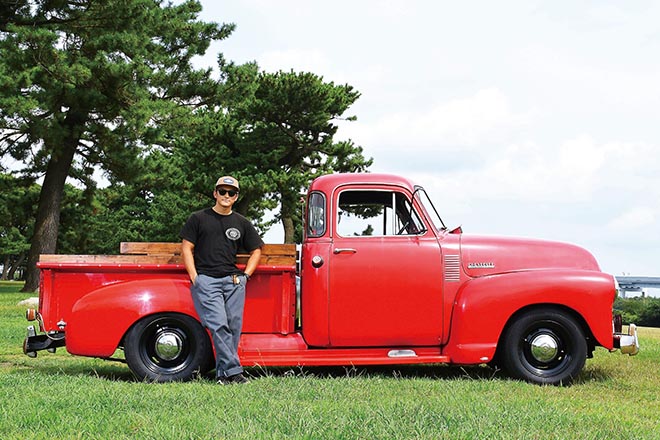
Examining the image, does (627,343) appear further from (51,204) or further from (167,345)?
(51,204)

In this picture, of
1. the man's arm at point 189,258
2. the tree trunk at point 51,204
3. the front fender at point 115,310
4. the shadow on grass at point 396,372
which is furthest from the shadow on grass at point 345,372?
the tree trunk at point 51,204

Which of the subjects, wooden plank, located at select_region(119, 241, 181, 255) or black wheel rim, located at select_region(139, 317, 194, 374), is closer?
black wheel rim, located at select_region(139, 317, 194, 374)

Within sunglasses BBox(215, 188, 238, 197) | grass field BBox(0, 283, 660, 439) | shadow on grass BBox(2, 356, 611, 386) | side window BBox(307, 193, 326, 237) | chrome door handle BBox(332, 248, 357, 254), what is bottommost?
shadow on grass BBox(2, 356, 611, 386)

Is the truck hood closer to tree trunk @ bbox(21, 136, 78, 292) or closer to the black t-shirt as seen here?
the black t-shirt

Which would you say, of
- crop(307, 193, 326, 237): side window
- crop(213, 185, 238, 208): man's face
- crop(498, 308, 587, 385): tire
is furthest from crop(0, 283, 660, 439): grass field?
crop(213, 185, 238, 208): man's face

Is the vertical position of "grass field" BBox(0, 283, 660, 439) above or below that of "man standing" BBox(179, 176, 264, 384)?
below

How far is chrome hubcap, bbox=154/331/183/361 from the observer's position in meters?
7.20

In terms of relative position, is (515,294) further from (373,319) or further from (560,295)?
(373,319)

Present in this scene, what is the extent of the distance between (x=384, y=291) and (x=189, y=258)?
6.17 feet

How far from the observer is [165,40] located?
26.6 m

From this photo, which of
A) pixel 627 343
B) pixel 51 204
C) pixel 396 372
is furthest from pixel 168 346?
pixel 51 204

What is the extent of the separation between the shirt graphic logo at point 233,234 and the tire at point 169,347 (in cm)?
85

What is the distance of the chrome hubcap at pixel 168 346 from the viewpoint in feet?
23.6

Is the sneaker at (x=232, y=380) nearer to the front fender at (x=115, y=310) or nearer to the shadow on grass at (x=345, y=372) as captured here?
the shadow on grass at (x=345, y=372)
